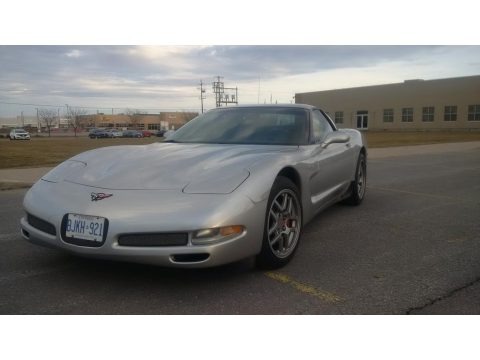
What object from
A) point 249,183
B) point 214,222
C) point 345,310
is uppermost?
point 249,183

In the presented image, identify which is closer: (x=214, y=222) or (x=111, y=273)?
(x=214, y=222)

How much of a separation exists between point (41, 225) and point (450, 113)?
59667 mm

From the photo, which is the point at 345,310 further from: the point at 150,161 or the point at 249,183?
the point at 150,161

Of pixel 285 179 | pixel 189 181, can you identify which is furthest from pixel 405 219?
pixel 189 181

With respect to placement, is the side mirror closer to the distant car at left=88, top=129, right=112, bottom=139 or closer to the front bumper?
the front bumper

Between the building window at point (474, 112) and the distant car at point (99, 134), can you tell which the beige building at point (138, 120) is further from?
the building window at point (474, 112)

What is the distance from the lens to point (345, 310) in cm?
271

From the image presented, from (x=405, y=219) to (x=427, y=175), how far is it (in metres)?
4.84

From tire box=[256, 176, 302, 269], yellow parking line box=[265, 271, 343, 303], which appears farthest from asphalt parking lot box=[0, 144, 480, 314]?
tire box=[256, 176, 302, 269]

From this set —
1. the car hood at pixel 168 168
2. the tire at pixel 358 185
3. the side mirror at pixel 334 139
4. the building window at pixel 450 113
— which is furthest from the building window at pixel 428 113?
the car hood at pixel 168 168

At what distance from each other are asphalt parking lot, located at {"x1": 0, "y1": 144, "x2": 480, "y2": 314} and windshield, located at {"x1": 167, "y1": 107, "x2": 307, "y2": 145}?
105 centimetres

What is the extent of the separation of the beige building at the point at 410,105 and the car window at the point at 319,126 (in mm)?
54733

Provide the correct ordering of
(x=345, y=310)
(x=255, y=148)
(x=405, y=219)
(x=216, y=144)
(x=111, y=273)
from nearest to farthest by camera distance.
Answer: (x=345, y=310)
(x=111, y=273)
(x=255, y=148)
(x=216, y=144)
(x=405, y=219)

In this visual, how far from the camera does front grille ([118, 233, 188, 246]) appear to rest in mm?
2779
